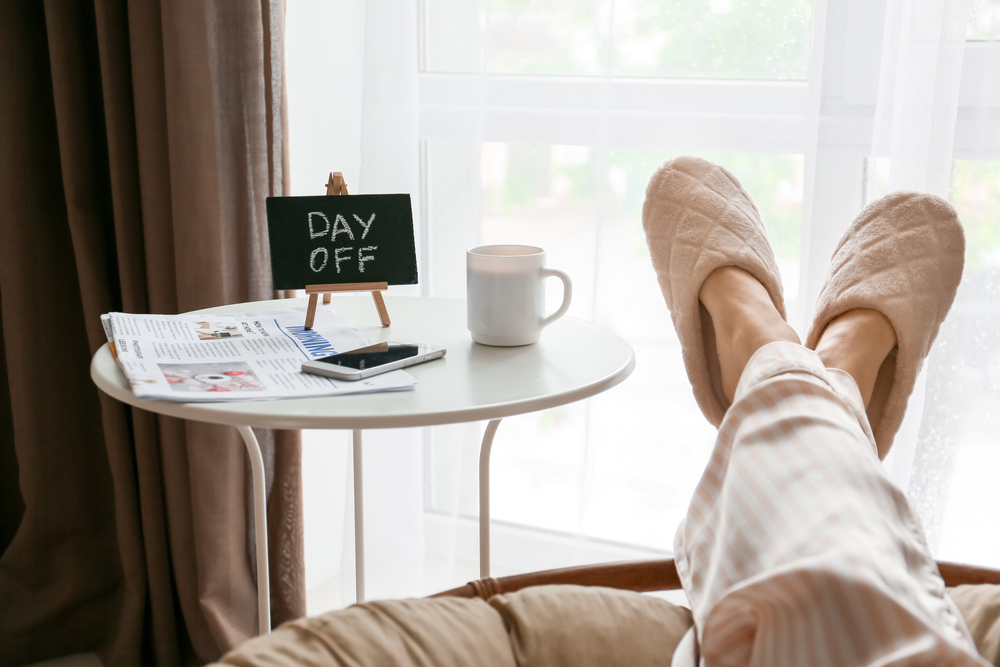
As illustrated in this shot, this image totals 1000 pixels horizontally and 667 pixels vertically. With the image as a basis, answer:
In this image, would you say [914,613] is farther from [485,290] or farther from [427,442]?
[427,442]

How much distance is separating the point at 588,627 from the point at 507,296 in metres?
0.34

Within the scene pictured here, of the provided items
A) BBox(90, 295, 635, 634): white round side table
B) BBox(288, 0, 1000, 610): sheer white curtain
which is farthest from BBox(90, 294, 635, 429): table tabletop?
BBox(288, 0, 1000, 610): sheer white curtain

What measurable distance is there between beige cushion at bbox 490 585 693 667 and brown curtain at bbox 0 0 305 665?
0.75 metres

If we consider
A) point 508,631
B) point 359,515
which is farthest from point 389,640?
point 359,515

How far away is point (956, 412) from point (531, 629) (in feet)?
2.66

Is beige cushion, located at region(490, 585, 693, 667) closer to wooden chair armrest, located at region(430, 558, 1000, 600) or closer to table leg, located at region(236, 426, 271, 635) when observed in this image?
wooden chair armrest, located at region(430, 558, 1000, 600)

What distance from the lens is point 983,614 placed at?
0.53 metres

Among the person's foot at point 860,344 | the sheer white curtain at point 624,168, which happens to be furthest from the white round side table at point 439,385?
the sheer white curtain at point 624,168

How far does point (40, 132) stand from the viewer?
1.23 m

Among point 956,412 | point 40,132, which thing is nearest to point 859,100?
point 956,412

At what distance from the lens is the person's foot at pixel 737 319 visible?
0.89 meters

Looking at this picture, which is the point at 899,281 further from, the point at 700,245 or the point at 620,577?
the point at 620,577

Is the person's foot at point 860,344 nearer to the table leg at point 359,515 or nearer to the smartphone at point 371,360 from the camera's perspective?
the smartphone at point 371,360

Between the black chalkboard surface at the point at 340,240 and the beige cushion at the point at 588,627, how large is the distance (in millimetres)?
378
